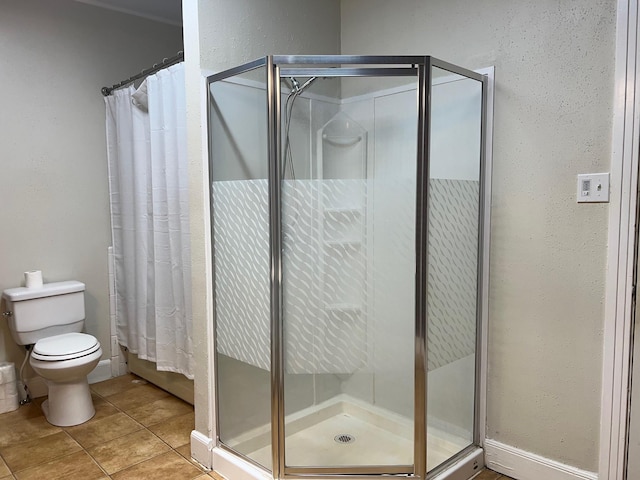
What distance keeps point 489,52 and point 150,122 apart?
1.82 m

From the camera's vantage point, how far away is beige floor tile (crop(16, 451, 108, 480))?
6.92ft

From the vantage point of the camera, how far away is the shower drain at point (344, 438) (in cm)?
210

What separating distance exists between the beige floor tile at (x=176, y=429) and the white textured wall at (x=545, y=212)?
1486 millimetres

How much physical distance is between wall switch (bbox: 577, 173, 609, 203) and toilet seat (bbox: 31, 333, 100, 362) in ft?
8.07

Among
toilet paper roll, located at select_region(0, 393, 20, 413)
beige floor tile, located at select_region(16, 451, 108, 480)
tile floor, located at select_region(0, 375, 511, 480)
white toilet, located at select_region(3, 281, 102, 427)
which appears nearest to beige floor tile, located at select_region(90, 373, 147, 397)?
tile floor, located at select_region(0, 375, 511, 480)

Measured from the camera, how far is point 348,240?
1878mm

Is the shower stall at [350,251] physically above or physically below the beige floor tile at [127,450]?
above

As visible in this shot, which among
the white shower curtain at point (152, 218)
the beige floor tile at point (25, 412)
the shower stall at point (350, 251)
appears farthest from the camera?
the beige floor tile at point (25, 412)

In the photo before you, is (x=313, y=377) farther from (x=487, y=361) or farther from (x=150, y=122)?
(x=150, y=122)

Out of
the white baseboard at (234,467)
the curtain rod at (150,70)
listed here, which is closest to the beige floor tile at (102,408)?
the white baseboard at (234,467)

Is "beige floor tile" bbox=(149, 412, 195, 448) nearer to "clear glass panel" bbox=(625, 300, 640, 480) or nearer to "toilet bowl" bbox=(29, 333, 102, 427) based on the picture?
"toilet bowl" bbox=(29, 333, 102, 427)

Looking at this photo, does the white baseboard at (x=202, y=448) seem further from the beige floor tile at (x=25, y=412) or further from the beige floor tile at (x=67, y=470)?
the beige floor tile at (x=25, y=412)

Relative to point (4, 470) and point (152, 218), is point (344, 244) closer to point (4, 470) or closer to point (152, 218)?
point (152, 218)

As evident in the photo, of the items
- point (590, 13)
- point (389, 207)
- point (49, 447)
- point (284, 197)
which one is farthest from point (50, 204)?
point (590, 13)
